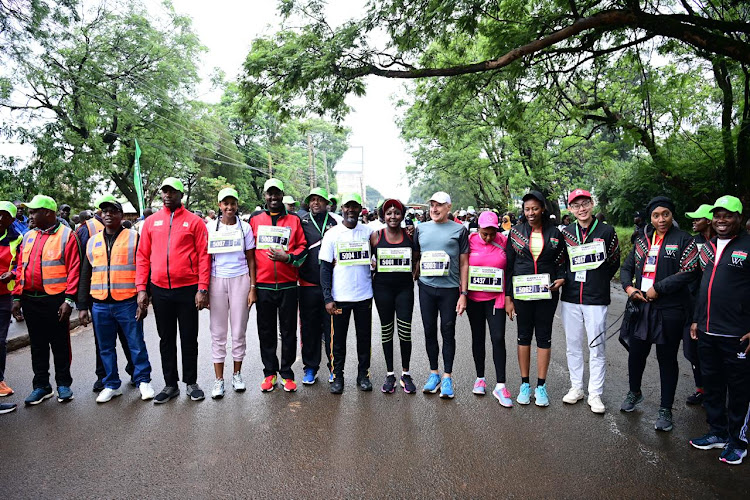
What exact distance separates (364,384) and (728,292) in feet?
10.9

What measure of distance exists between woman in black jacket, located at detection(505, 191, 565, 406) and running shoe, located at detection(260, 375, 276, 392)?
8.33 feet

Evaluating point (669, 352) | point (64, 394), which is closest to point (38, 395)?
point (64, 394)

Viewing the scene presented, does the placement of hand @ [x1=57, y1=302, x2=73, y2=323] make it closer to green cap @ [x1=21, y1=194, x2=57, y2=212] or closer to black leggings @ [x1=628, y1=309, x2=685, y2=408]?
green cap @ [x1=21, y1=194, x2=57, y2=212]

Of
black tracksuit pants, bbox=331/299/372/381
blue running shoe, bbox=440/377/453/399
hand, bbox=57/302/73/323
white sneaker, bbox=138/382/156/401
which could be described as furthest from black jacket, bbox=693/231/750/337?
hand, bbox=57/302/73/323

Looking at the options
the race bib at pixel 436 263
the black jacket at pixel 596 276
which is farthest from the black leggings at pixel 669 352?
the race bib at pixel 436 263

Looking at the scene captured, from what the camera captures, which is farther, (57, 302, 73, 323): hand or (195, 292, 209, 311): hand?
(57, 302, 73, 323): hand

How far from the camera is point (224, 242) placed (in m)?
4.93

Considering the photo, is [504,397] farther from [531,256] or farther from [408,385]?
[531,256]

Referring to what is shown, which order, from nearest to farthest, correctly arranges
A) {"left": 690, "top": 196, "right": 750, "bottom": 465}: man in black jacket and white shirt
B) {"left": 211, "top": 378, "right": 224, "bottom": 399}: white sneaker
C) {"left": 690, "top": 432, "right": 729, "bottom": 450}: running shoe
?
1. {"left": 690, "top": 196, "right": 750, "bottom": 465}: man in black jacket and white shirt
2. {"left": 690, "top": 432, "right": 729, "bottom": 450}: running shoe
3. {"left": 211, "top": 378, "right": 224, "bottom": 399}: white sneaker

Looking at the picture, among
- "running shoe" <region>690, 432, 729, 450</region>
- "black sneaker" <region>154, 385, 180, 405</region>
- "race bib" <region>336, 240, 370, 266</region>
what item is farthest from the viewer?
"race bib" <region>336, 240, 370, 266</region>

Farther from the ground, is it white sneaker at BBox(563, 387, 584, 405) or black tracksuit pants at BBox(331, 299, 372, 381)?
black tracksuit pants at BBox(331, 299, 372, 381)

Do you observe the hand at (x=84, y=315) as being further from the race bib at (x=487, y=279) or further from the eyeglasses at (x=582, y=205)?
the eyeglasses at (x=582, y=205)

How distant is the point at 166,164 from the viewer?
2438cm

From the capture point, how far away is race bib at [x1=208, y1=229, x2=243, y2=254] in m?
4.93
